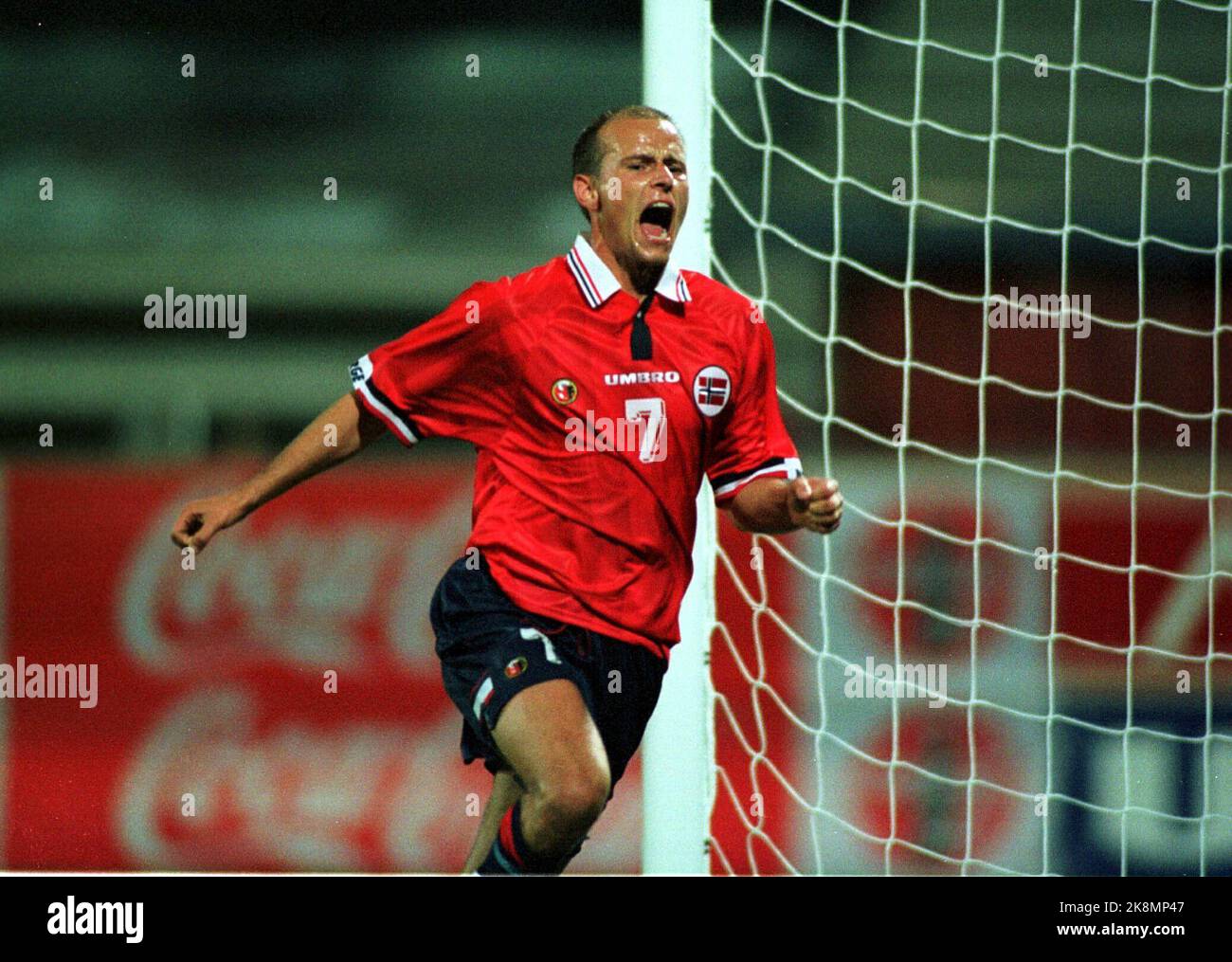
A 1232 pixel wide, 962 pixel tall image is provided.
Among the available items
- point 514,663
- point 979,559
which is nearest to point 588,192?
point 514,663

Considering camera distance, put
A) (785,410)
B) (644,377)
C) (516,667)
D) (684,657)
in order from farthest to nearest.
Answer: (785,410) < (684,657) < (644,377) < (516,667)

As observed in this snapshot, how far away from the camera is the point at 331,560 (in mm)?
2941

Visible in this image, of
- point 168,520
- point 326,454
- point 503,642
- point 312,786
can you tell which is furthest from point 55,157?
point 503,642

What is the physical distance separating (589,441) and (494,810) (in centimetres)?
53

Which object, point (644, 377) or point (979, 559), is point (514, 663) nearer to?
point (644, 377)

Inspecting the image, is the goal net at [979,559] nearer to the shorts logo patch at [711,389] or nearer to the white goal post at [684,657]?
the white goal post at [684,657]

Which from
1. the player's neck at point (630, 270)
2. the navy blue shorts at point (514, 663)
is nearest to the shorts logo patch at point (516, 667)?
the navy blue shorts at point (514, 663)

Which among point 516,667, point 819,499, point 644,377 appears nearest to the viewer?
point 819,499

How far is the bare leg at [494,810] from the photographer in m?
1.87

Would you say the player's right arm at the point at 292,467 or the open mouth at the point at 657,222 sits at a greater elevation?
the open mouth at the point at 657,222

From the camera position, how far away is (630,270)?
1.89 meters

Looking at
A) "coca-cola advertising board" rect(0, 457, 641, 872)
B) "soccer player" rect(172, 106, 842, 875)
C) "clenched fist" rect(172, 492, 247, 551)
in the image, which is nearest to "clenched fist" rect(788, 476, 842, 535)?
"soccer player" rect(172, 106, 842, 875)

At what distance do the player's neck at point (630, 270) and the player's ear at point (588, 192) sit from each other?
4 centimetres

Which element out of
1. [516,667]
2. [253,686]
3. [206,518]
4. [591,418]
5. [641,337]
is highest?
[641,337]
